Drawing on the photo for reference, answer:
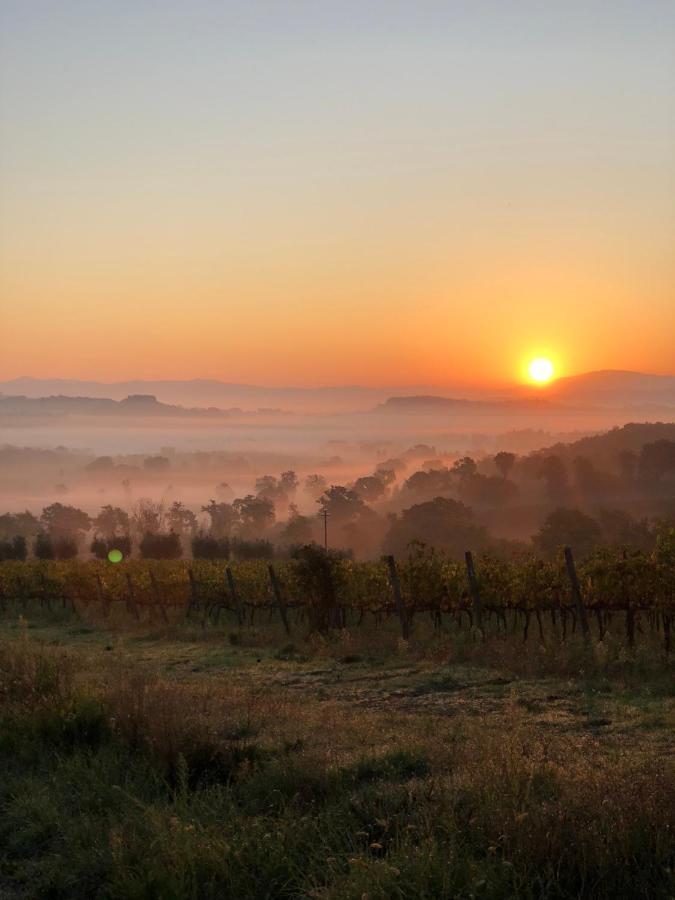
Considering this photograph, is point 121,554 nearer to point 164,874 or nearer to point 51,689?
point 51,689

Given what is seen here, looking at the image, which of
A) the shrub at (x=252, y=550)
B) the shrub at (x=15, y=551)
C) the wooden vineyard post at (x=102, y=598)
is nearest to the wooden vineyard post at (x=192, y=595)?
the wooden vineyard post at (x=102, y=598)

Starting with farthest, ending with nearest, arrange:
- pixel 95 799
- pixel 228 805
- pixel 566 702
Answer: pixel 566 702, pixel 95 799, pixel 228 805

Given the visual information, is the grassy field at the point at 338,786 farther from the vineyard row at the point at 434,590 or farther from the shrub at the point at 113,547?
the shrub at the point at 113,547

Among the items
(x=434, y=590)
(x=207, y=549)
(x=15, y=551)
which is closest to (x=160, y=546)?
(x=207, y=549)

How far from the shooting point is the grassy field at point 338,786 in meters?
5.07

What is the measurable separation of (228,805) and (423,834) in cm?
188

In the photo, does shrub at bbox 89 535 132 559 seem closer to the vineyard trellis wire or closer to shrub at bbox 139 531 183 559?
shrub at bbox 139 531 183 559

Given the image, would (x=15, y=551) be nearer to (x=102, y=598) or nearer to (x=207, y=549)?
(x=207, y=549)

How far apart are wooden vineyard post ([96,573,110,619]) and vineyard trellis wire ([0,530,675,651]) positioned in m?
0.09

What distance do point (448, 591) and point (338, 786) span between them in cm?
1528

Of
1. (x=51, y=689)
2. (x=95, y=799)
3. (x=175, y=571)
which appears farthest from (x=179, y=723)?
(x=175, y=571)

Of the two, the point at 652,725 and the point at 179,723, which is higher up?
the point at 179,723

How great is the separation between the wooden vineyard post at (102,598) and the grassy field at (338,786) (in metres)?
21.0

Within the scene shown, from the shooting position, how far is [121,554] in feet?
237
